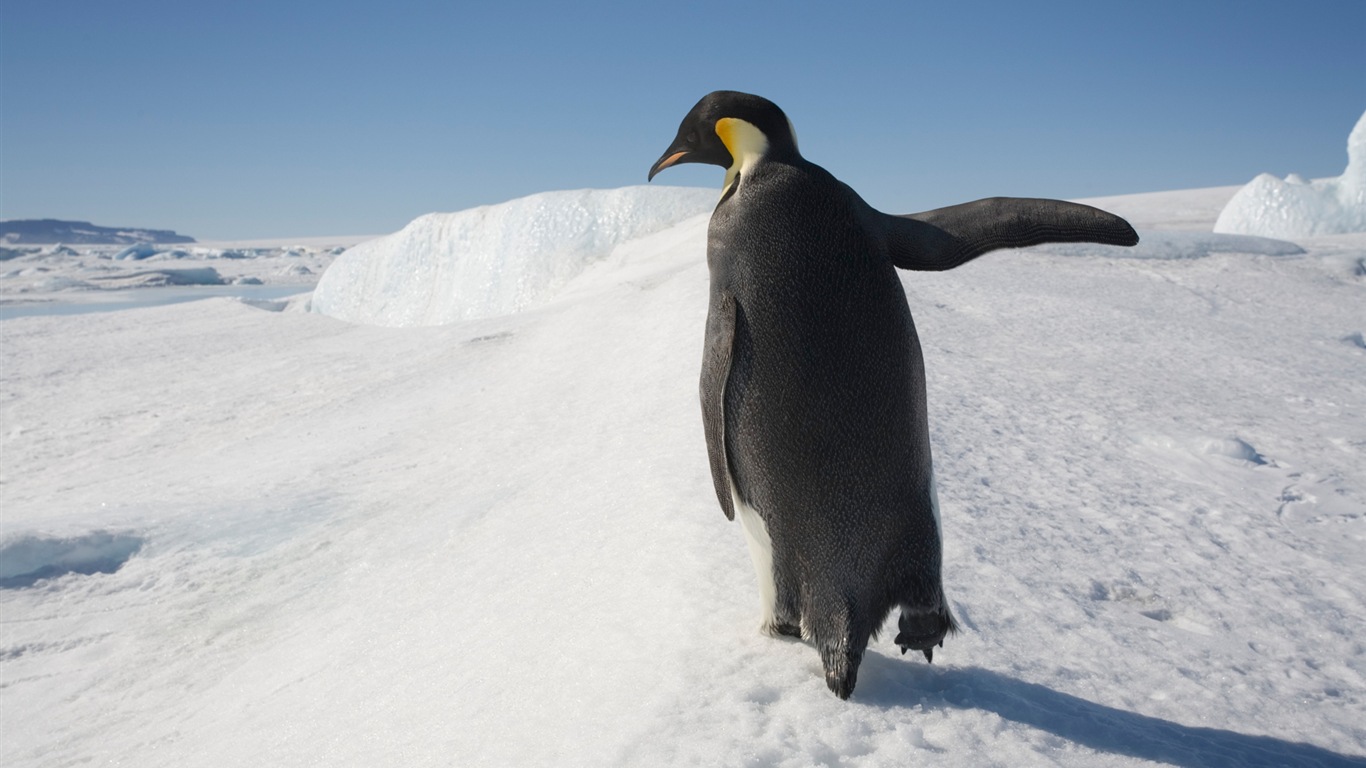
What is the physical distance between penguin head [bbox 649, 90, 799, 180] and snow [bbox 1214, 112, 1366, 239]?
11.6 m

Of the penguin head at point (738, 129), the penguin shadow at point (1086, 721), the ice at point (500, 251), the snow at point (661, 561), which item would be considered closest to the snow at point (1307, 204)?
the snow at point (661, 561)

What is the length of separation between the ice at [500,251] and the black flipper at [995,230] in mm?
6954

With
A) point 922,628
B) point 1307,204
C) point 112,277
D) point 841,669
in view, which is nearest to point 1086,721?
point 922,628

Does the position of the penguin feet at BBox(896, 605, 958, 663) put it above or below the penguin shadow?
above

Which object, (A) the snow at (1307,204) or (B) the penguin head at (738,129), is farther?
(A) the snow at (1307,204)

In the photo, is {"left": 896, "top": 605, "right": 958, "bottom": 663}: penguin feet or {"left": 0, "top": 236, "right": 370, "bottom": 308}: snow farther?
{"left": 0, "top": 236, "right": 370, "bottom": 308}: snow

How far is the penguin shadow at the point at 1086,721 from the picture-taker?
1.46m

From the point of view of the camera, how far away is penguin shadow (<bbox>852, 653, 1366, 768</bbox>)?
4.78 feet

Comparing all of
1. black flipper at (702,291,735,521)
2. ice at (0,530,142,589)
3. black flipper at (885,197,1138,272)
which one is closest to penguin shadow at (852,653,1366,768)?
black flipper at (702,291,735,521)

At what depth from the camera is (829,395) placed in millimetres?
1534

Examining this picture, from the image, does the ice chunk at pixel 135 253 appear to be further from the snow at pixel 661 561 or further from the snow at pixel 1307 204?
the snow at pixel 1307 204

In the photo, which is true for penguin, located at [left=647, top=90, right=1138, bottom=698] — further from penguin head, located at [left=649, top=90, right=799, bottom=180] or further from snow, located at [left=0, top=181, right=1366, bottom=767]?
snow, located at [left=0, top=181, right=1366, bottom=767]

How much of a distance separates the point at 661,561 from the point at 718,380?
1.92 ft

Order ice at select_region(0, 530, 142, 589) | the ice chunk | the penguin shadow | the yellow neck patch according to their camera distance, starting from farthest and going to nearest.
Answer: the ice chunk < ice at select_region(0, 530, 142, 589) < the yellow neck patch < the penguin shadow
